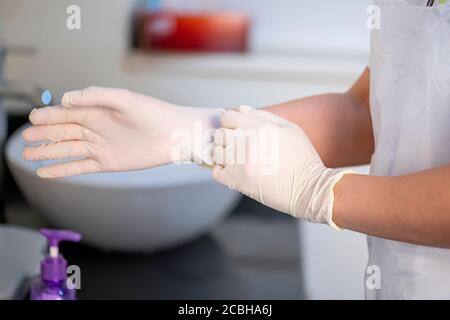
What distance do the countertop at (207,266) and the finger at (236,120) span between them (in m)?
0.62

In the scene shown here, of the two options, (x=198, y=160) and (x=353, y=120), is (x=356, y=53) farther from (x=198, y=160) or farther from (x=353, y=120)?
(x=198, y=160)

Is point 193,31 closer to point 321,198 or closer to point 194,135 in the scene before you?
point 194,135

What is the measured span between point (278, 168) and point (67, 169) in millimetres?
220

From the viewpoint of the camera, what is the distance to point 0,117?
4.40 ft

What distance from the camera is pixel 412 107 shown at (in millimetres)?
688

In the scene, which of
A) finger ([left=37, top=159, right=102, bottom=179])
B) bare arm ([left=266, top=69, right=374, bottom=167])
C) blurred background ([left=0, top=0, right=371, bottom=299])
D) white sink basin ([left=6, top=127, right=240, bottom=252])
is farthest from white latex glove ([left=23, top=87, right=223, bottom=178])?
white sink basin ([left=6, top=127, right=240, bottom=252])

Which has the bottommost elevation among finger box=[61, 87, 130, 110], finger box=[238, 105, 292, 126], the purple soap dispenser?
the purple soap dispenser

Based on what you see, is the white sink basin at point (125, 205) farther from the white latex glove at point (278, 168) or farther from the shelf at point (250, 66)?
the white latex glove at point (278, 168)

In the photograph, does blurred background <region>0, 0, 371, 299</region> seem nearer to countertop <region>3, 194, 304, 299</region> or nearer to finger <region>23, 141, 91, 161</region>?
countertop <region>3, 194, 304, 299</region>

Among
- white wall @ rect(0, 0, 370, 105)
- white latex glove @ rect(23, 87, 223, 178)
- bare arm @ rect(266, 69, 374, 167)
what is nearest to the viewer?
white latex glove @ rect(23, 87, 223, 178)

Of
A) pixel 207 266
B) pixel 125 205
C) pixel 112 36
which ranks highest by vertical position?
pixel 112 36

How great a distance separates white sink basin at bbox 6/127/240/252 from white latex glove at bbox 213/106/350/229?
0.63 metres

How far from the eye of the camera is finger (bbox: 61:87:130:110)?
643 mm

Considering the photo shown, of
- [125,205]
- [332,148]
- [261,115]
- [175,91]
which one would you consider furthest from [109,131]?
[175,91]
